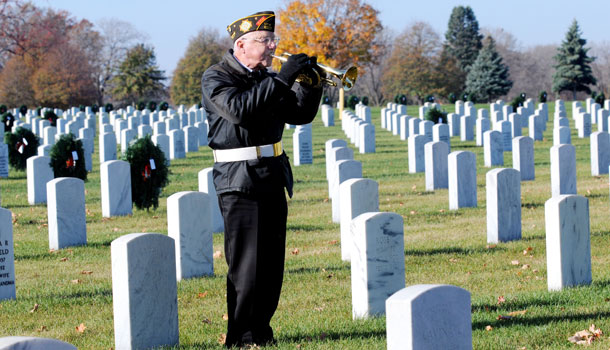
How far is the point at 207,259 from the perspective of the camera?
358 inches

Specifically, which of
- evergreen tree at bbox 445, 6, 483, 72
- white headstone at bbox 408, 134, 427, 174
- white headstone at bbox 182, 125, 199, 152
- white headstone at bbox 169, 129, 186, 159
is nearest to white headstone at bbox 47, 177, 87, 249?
white headstone at bbox 408, 134, 427, 174

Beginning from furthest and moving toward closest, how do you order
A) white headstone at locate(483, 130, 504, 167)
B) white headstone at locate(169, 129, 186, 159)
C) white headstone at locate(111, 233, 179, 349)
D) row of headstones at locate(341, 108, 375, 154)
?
row of headstones at locate(341, 108, 375, 154)
white headstone at locate(169, 129, 186, 159)
white headstone at locate(483, 130, 504, 167)
white headstone at locate(111, 233, 179, 349)

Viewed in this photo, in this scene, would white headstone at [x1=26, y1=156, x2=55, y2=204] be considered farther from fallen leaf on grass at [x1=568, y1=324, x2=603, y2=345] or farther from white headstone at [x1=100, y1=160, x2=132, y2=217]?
fallen leaf on grass at [x1=568, y1=324, x2=603, y2=345]

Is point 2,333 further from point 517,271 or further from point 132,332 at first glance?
point 517,271

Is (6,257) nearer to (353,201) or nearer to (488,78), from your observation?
(353,201)

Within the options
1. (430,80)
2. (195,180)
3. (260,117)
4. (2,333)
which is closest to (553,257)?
(260,117)

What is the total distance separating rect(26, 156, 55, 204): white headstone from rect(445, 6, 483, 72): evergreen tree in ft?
208

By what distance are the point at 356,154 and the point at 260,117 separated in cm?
1996

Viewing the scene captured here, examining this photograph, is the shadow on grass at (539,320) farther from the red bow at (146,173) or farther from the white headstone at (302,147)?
the white headstone at (302,147)

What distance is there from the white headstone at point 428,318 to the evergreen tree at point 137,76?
68721 mm

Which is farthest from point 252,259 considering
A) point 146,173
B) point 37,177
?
point 37,177

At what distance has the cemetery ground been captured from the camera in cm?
652

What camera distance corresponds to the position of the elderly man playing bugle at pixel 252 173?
575 centimetres

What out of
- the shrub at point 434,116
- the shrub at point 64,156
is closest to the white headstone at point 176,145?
the shrub at point 64,156
